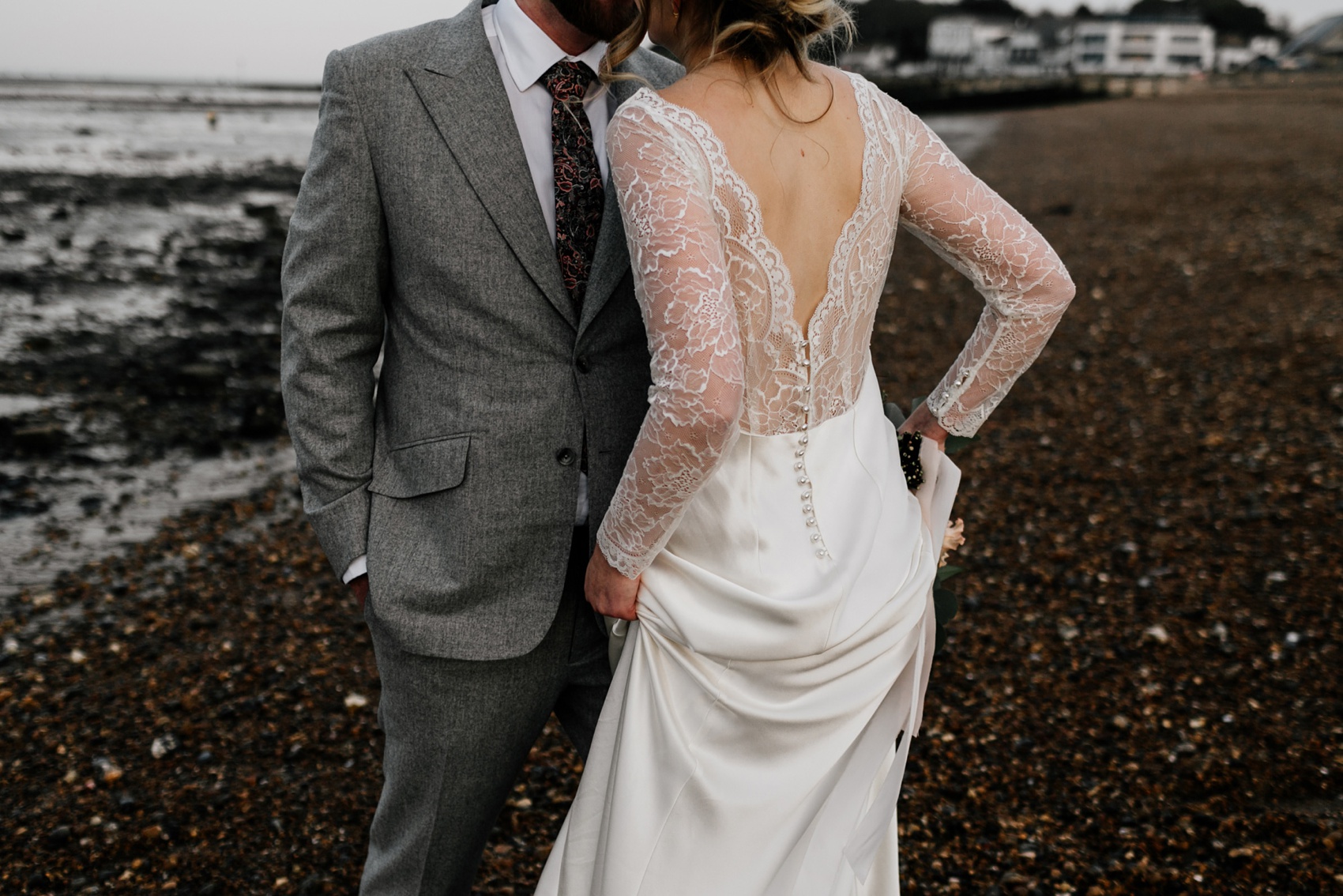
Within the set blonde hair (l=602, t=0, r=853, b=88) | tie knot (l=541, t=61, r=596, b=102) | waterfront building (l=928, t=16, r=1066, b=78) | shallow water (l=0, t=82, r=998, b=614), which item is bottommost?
waterfront building (l=928, t=16, r=1066, b=78)

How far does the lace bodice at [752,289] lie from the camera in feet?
5.40

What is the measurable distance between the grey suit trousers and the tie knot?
0.93 metres

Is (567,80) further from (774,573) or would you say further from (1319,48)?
(1319,48)

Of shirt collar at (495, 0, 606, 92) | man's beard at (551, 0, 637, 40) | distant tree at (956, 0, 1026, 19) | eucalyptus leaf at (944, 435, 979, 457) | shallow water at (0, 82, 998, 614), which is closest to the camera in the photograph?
man's beard at (551, 0, 637, 40)

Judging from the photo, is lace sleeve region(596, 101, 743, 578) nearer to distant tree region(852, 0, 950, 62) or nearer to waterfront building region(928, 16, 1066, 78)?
distant tree region(852, 0, 950, 62)

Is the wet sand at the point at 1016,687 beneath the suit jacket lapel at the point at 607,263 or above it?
beneath

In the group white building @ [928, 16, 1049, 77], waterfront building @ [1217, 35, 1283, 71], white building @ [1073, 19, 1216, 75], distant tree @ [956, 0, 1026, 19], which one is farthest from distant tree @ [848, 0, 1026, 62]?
waterfront building @ [1217, 35, 1283, 71]

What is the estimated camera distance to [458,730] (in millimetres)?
2266

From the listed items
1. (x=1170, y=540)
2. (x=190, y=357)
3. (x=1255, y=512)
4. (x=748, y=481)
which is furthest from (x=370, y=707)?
(x=190, y=357)

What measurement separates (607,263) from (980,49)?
145 metres

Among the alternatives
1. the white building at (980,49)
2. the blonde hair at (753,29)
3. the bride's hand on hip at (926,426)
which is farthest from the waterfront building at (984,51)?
the blonde hair at (753,29)

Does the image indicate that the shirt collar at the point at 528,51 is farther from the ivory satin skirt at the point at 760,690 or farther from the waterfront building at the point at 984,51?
the waterfront building at the point at 984,51

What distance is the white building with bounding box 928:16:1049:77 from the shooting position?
128m

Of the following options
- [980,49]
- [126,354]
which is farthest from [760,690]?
[980,49]
